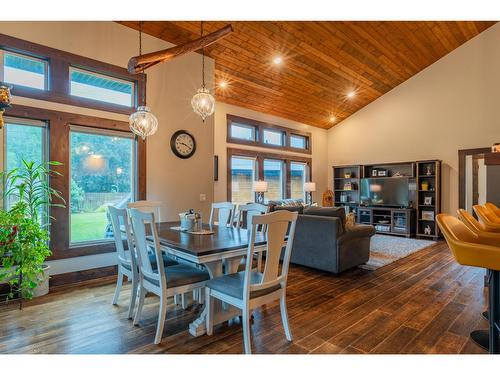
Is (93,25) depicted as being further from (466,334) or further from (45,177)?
(466,334)

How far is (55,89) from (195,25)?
7.16 feet

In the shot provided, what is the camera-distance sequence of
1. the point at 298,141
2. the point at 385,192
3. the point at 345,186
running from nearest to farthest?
the point at 385,192
the point at 298,141
the point at 345,186

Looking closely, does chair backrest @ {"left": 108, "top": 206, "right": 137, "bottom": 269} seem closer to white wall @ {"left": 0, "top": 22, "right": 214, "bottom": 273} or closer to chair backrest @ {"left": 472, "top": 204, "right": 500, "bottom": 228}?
white wall @ {"left": 0, "top": 22, "right": 214, "bottom": 273}

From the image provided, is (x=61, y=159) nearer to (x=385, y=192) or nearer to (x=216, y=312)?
(x=216, y=312)

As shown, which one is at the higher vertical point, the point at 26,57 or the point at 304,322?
the point at 26,57

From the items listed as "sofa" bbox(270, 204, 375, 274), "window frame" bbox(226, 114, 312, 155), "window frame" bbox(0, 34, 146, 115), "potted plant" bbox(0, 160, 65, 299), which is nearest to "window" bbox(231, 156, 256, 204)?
"window frame" bbox(226, 114, 312, 155)

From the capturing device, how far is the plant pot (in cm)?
A: 335

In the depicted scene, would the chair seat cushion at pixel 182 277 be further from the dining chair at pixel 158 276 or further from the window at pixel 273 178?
the window at pixel 273 178

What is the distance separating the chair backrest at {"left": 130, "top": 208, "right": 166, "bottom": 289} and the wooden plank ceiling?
10.9 feet

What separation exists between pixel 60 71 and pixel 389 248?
20.8ft

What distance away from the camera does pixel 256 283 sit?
2.29m

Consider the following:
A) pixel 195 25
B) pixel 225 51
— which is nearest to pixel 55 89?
pixel 195 25

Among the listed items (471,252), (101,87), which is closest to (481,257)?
(471,252)

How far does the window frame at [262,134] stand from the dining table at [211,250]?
166 inches
